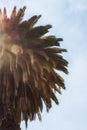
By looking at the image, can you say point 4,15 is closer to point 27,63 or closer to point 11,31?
point 11,31

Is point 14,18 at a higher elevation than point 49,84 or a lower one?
higher

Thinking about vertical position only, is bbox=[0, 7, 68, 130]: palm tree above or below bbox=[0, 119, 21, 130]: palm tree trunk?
above

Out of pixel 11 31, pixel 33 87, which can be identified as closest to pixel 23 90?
pixel 33 87

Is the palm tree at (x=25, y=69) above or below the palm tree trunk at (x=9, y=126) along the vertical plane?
above

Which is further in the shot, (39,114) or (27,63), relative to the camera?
(39,114)

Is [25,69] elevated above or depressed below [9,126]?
above

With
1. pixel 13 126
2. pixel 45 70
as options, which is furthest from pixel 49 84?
pixel 13 126

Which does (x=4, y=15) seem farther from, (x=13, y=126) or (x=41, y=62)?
(x=13, y=126)

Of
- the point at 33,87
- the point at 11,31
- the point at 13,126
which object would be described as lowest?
the point at 13,126
